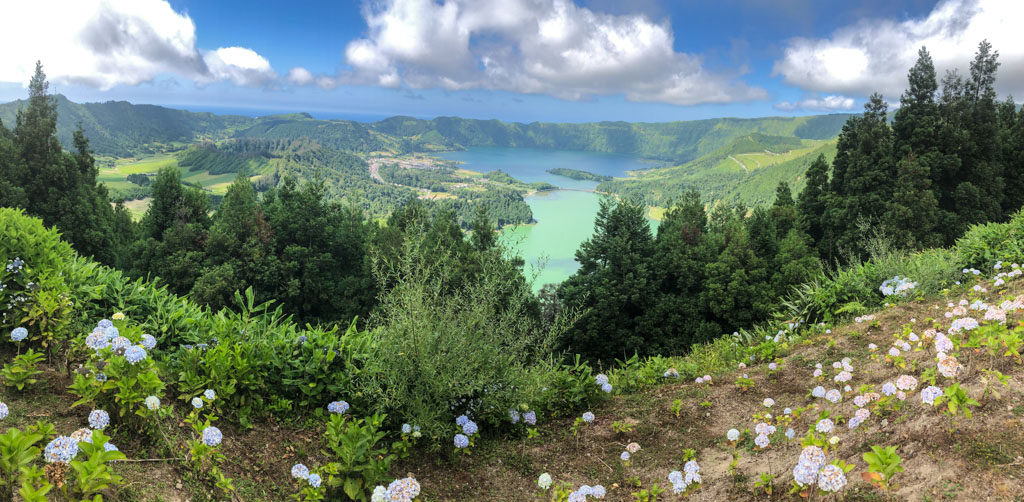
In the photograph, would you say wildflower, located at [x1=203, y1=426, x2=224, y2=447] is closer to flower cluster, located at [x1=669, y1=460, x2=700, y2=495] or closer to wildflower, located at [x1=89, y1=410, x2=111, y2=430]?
wildflower, located at [x1=89, y1=410, x2=111, y2=430]

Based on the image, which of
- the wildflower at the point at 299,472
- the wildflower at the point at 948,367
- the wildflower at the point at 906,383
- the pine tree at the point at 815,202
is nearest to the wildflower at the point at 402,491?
the wildflower at the point at 299,472

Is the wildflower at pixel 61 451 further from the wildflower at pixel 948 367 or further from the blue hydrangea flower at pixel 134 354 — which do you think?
the wildflower at pixel 948 367

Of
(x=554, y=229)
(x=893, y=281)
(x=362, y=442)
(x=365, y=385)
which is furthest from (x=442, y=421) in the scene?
(x=554, y=229)

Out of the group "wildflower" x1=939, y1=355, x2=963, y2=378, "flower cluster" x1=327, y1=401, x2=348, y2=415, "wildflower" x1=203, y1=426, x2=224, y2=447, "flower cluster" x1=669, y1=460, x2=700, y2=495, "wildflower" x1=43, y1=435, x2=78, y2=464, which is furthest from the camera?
"flower cluster" x1=327, y1=401, x2=348, y2=415

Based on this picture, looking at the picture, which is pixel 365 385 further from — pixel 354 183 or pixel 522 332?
pixel 354 183

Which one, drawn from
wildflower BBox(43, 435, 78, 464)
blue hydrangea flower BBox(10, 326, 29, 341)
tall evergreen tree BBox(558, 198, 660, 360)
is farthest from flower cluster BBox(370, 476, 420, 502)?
tall evergreen tree BBox(558, 198, 660, 360)

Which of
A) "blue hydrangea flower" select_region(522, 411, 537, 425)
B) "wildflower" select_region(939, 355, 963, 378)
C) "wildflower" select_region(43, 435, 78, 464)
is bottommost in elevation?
"blue hydrangea flower" select_region(522, 411, 537, 425)

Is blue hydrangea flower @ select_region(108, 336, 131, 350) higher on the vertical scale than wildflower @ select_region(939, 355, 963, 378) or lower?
lower
